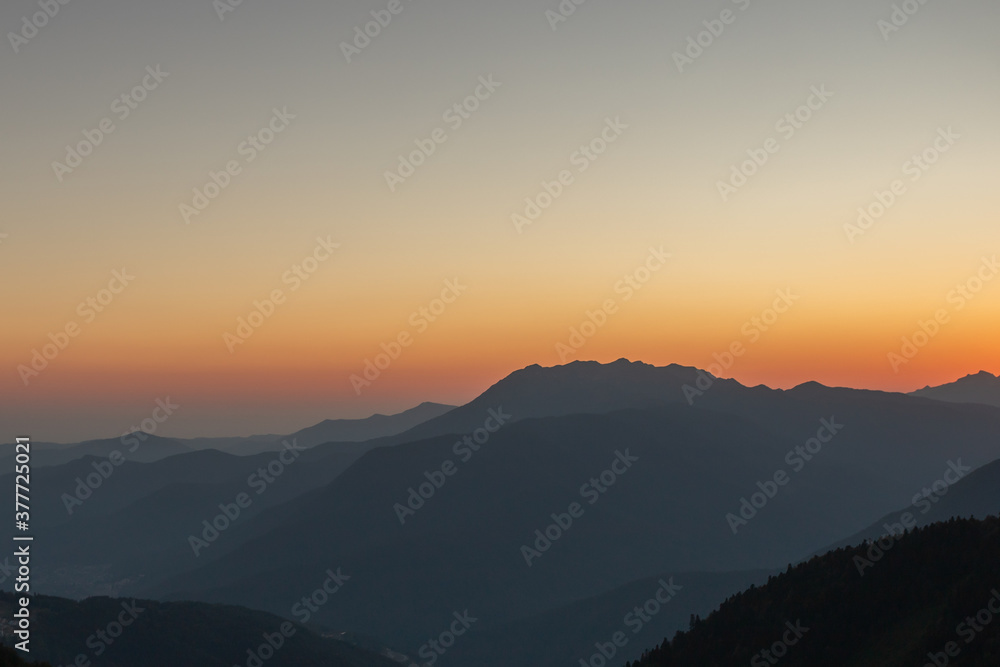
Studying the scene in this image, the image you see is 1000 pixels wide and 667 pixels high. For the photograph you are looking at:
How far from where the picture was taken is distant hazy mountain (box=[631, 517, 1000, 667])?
75.3 metres

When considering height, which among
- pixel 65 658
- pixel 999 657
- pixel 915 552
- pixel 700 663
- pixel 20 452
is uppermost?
pixel 20 452

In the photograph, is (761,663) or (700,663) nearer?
(761,663)

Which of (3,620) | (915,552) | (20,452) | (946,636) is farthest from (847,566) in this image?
(3,620)

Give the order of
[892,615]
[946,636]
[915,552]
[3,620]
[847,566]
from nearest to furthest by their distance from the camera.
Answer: [946,636] → [892,615] → [915,552] → [847,566] → [3,620]

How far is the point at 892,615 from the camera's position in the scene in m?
85.4

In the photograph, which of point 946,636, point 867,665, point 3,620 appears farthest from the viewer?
point 3,620

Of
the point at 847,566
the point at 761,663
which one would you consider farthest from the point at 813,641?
the point at 847,566

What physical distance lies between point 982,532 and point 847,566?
16.0 m

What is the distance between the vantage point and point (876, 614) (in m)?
86.7

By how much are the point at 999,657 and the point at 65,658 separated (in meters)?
198

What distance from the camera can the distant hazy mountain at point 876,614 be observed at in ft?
247

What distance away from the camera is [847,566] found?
9925 centimetres

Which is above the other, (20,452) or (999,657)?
(20,452)

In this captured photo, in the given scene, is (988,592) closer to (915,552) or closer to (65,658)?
(915,552)
